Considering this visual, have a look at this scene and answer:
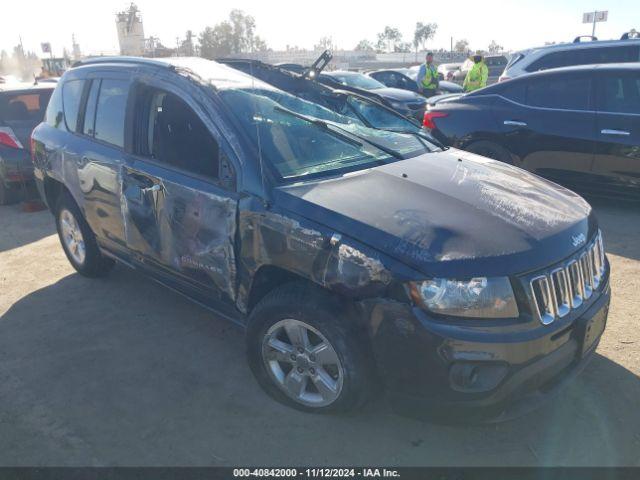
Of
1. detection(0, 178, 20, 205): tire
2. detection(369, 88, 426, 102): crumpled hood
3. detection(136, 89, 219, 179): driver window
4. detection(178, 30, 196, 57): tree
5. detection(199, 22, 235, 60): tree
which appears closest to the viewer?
detection(136, 89, 219, 179): driver window

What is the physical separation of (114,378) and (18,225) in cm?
419

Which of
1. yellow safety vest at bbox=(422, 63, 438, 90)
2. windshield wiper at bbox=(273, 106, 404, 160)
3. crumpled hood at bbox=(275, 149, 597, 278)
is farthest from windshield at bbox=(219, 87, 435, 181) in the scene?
yellow safety vest at bbox=(422, 63, 438, 90)

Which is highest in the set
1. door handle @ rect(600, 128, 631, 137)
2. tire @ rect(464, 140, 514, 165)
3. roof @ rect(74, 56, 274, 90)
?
roof @ rect(74, 56, 274, 90)

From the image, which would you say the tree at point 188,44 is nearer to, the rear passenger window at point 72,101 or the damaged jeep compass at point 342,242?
the rear passenger window at point 72,101

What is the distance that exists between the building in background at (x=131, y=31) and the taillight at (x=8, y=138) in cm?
571

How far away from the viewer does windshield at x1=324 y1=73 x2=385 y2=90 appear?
1334 cm

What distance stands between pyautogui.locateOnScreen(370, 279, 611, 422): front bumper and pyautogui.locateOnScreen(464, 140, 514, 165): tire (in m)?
4.15

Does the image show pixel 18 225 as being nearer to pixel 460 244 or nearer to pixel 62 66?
pixel 460 244

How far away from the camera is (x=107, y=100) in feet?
12.9

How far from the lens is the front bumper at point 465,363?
225cm

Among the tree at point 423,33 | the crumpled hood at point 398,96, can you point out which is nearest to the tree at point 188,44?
the crumpled hood at point 398,96

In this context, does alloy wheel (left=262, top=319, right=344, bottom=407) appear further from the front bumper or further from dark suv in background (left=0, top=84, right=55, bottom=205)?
dark suv in background (left=0, top=84, right=55, bottom=205)

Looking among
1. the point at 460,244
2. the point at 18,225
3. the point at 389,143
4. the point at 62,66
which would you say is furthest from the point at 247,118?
the point at 62,66

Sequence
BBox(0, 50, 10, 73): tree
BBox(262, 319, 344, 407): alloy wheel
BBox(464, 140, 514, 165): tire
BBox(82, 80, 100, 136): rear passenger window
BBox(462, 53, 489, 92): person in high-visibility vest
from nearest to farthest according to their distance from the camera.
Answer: BBox(262, 319, 344, 407): alloy wheel → BBox(82, 80, 100, 136): rear passenger window → BBox(464, 140, 514, 165): tire → BBox(462, 53, 489, 92): person in high-visibility vest → BBox(0, 50, 10, 73): tree
